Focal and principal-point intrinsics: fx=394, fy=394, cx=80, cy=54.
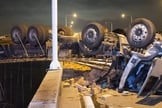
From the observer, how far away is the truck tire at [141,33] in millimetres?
14614

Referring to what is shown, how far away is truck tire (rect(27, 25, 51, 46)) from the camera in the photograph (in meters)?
23.5

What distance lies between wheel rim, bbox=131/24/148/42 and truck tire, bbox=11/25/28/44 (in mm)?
11074

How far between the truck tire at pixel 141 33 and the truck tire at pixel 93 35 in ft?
12.2

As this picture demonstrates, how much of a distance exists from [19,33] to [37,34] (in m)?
1.98

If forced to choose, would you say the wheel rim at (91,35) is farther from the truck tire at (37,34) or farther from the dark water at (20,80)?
the truck tire at (37,34)

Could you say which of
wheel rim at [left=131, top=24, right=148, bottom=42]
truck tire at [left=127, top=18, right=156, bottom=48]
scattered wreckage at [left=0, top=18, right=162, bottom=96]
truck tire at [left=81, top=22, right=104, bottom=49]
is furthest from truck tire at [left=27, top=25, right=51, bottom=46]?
wheel rim at [left=131, top=24, right=148, bottom=42]

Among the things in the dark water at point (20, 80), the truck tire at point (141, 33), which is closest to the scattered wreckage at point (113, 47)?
the truck tire at point (141, 33)

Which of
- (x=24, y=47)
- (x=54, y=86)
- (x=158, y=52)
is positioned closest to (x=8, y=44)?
(x=24, y=47)

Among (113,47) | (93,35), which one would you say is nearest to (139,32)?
(113,47)

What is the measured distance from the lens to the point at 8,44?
2553 cm

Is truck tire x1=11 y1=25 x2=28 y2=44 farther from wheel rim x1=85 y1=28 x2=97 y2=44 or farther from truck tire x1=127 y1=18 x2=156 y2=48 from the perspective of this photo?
truck tire x1=127 y1=18 x2=156 y2=48

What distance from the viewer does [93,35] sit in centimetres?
1944

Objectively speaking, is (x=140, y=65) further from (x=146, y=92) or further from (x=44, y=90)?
(x=44, y=90)

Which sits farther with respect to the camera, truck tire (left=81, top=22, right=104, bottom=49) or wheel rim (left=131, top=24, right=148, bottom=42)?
truck tire (left=81, top=22, right=104, bottom=49)
